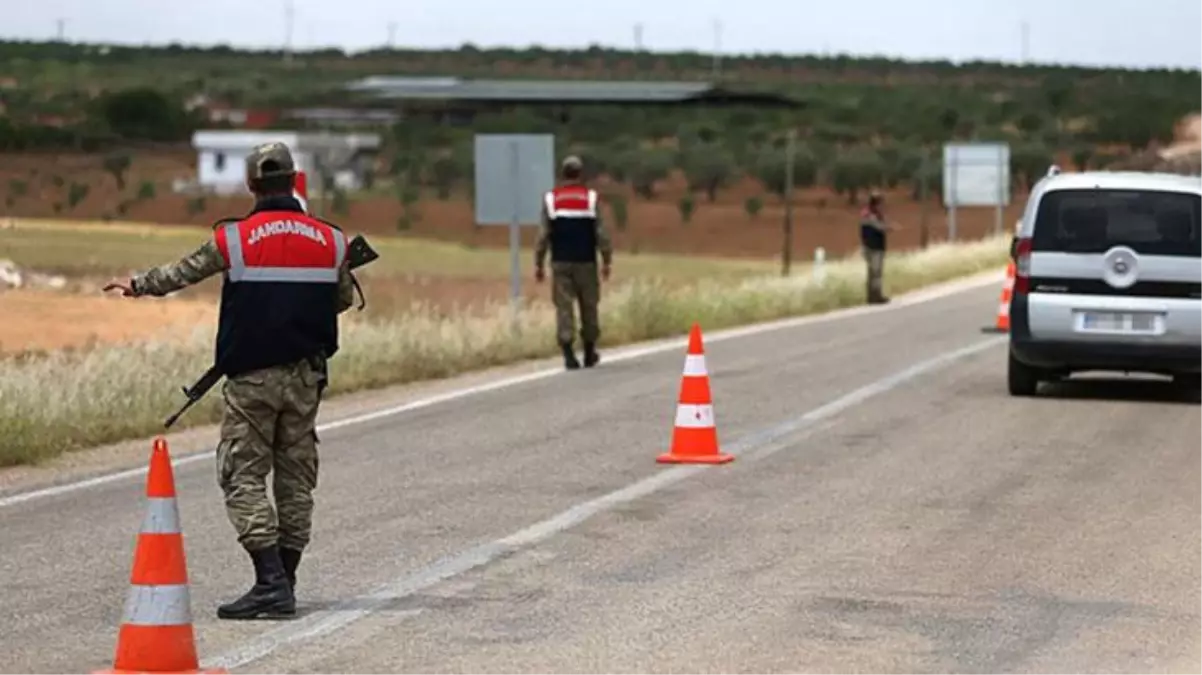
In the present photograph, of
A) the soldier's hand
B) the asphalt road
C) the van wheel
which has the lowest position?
the van wheel

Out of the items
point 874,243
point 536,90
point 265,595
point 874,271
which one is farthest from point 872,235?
point 536,90

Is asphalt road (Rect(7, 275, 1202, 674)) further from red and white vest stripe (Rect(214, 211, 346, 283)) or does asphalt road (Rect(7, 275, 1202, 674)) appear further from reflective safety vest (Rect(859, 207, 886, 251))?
reflective safety vest (Rect(859, 207, 886, 251))

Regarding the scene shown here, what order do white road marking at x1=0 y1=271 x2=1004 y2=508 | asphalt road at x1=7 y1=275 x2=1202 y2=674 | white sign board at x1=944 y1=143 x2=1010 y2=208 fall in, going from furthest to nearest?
1. white sign board at x1=944 y1=143 x2=1010 y2=208
2. white road marking at x1=0 y1=271 x2=1004 y2=508
3. asphalt road at x1=7 y1=275 x2=1202 y2=674

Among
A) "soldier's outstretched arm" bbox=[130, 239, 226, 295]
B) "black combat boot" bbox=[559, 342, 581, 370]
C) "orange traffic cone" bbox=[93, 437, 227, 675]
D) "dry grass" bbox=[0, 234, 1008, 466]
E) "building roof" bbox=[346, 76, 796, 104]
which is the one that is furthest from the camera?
"building roof" bbox=[346, 76, 796, 104]

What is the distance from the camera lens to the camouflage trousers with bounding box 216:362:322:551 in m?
9.97

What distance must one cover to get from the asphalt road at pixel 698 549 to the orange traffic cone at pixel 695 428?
0.30 meters

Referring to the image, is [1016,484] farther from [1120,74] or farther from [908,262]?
[1120,74]

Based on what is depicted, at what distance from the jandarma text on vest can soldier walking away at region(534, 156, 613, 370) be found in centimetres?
1349

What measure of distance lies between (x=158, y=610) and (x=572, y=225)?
50.3ft

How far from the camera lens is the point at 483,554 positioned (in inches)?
469

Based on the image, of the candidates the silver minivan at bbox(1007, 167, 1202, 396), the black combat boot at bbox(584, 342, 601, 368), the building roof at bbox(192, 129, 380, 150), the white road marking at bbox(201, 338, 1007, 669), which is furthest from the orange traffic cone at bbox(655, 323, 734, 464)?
the building roof at bbox(192, 129, 380, 150)

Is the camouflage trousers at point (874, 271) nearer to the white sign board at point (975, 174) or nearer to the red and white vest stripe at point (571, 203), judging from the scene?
the red and white vest stripe at point (571, 203)

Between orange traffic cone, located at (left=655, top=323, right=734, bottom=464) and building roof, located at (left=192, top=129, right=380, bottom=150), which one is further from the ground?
orange traffic cone, located at (left=655, top=323, right=734, bottom=464)

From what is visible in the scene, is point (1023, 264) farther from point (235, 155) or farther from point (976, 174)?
point (235, 155)
